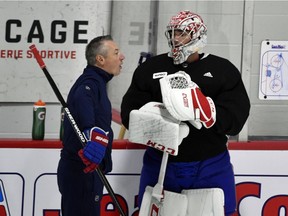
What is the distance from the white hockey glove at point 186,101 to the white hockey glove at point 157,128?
0.28 ft

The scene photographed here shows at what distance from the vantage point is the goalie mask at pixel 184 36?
389 centimetres

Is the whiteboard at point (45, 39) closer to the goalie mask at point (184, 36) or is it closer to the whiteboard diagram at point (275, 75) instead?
the whiteboard diagram at point (275, 75)

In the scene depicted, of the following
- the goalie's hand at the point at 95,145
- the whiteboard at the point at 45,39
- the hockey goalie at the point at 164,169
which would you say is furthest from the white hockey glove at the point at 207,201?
the whiteboard at the point at 45,39

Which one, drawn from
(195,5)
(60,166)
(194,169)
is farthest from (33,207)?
(195,5)

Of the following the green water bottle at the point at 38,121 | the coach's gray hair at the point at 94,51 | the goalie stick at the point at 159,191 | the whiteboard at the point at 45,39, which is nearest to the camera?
the goalie stick at the point at 159,191

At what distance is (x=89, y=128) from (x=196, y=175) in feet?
1.79

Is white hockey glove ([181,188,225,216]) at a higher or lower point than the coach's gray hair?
lower

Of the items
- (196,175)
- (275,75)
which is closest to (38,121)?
(196,175)

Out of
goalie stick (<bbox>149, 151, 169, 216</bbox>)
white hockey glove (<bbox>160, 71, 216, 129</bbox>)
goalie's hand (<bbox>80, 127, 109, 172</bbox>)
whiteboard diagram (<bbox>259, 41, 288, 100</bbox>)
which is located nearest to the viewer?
white hockey glove (<bbox>160, 71, 216, 129</bbox>)

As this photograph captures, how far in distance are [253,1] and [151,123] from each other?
1.39 m

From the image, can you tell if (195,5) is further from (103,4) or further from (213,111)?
(213,111)

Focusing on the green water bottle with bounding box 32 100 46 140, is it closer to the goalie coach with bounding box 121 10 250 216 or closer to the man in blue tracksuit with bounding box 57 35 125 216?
the man in blue tracksuit with bounding box 57 35 125 216

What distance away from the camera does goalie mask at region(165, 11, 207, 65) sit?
12.8 feet

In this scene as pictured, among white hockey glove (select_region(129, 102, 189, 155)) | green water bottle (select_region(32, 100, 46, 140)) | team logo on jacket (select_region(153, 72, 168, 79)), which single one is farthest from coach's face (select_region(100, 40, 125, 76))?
green water bottle (select_region(32, 100, 46, 140))
